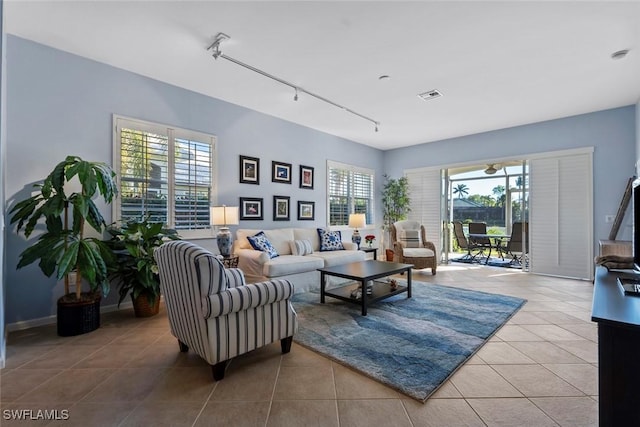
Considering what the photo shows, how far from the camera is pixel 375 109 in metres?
4.55

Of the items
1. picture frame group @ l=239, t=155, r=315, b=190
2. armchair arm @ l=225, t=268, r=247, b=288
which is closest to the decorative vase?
armchair arm @ l=225, t=268, r=247, b=288

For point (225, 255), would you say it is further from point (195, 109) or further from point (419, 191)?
point (419, 191)

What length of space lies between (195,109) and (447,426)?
432 cm

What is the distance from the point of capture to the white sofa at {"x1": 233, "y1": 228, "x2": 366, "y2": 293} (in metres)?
3.71

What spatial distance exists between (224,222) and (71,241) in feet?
4.95

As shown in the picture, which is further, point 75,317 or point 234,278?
point 75,317

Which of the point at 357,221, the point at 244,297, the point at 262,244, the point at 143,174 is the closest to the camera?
the point at 244,297

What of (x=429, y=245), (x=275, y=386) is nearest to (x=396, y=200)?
(x=429, y=245)

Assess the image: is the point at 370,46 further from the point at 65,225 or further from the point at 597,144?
the point at 597,144

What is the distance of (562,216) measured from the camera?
4.95 metres

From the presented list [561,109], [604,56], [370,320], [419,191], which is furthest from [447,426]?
[419,191]

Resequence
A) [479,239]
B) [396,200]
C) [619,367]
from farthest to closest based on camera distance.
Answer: [479,239] < [396,200] < [619,367]

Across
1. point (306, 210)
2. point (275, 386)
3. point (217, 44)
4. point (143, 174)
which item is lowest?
point (275, 386)

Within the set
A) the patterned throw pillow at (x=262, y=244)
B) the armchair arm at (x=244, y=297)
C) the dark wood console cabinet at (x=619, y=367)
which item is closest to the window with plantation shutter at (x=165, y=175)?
the patterned throw pillow at (x=262, y=244)
